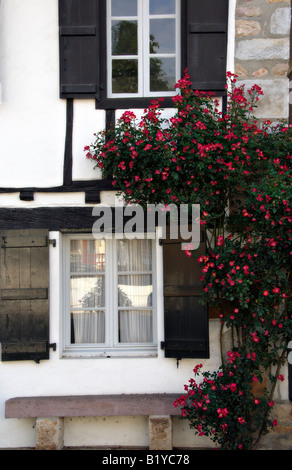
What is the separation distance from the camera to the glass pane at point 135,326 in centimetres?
492

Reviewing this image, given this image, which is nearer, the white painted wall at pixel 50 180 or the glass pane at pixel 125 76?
the white painted wall at pixel 50 180

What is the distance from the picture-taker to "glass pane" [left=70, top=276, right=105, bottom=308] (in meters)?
4.96

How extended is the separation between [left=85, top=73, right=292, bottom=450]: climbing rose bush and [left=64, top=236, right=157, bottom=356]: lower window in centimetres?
62

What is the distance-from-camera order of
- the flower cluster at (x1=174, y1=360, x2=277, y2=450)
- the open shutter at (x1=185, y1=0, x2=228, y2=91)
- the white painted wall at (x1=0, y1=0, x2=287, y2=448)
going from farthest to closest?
the open shutter at (x1=185, y1=0, x2=228, y2=91)
the white painted wall at (x1=0, y1=0, x2=287, y2=448)
the flower cluster at (x1=174, y1=360, x2=277, y2=450)

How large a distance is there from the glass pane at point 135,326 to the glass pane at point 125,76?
6.86 feet

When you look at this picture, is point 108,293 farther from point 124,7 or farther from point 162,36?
point 124,7

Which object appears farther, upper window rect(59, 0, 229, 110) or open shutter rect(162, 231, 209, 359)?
upper window rect(59, 0, 229, 110)

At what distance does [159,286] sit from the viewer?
4.74 m

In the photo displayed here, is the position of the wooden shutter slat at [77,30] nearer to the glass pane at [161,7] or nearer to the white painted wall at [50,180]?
the white painted wall at [50,180]

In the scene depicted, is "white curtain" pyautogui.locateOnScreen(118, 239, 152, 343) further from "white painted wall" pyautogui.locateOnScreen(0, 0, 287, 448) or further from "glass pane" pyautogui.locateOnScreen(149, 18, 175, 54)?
"glass pane" pyautogui.locateOnScreen(149, 18, 175, 54)

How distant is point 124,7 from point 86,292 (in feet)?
8.94

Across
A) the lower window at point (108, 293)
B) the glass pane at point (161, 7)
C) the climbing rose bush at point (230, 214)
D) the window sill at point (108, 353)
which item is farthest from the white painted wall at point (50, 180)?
the glass pane at point (161, 7)

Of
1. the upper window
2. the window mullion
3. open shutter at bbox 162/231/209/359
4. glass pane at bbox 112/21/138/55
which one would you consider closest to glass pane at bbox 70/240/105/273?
open shutter at bbox 162/231/209/359
